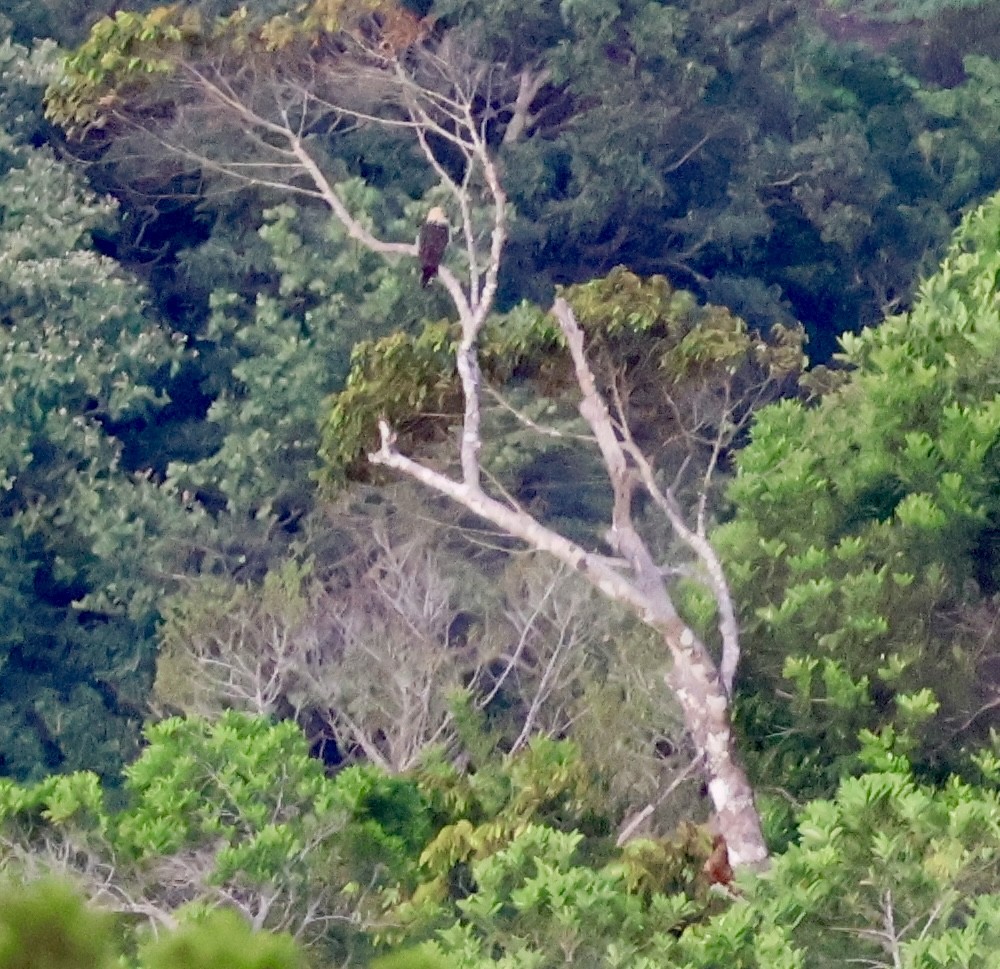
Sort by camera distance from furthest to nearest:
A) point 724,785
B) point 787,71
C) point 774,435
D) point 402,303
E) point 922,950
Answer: point 787,71 → point 402,303 → point 774,435 → point 724,785 → point 922,950

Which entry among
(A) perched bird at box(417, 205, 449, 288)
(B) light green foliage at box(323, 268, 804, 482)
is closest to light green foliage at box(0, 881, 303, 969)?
(B) light green foliage at box(323, 268, 804, 482)

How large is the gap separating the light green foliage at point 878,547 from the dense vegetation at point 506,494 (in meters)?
0.02

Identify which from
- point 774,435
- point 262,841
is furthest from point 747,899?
point 774,435

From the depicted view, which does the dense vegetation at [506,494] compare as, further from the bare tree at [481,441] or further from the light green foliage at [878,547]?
the bare tree at [481,441]

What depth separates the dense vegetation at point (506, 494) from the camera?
17.6ft

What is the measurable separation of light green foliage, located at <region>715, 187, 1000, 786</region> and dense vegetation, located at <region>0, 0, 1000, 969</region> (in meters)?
0.02

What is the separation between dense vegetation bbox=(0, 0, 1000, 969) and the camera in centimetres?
537

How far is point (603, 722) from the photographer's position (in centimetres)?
942

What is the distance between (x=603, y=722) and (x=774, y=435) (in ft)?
9.98

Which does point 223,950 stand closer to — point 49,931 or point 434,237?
point 49,931

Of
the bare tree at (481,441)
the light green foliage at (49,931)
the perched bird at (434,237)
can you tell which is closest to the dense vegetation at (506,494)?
the light green foliage at (49,931)

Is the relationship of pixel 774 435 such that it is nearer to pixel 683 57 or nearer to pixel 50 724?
pixel 50 724

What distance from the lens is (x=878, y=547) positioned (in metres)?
6.46

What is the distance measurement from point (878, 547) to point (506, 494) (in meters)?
1.68
